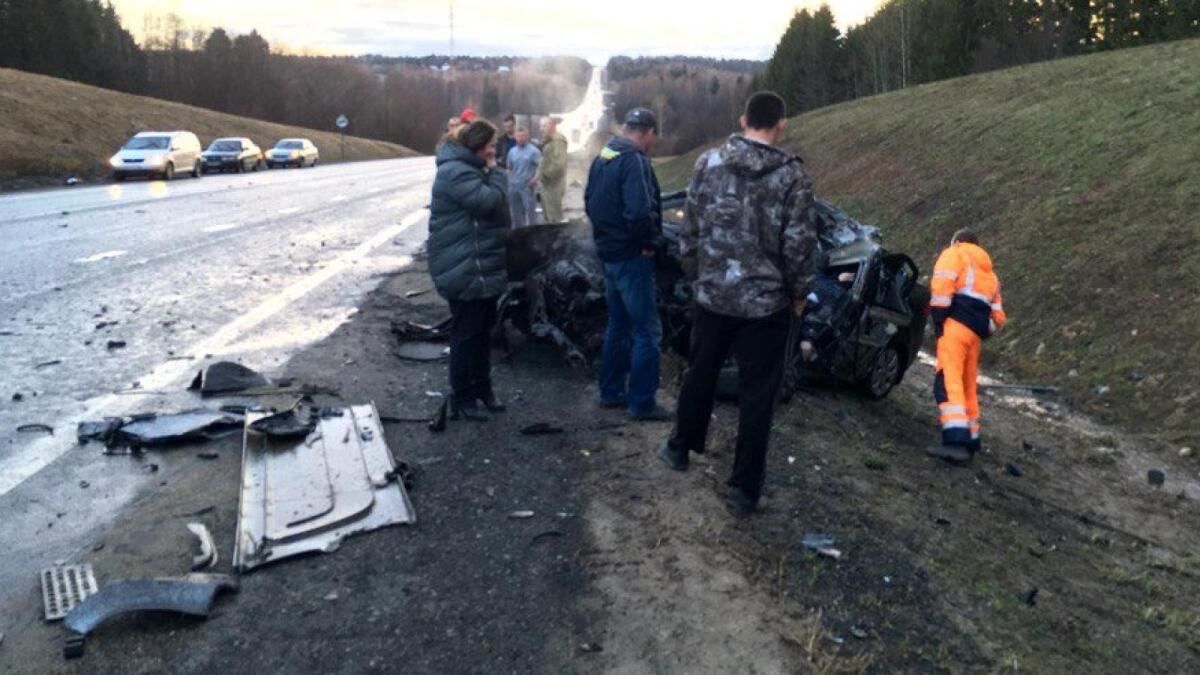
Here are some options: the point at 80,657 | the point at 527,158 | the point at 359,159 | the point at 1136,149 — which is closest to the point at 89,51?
the point at 359,159

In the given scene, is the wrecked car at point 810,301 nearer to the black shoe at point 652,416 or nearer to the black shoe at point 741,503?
the black shoe at point 652,416

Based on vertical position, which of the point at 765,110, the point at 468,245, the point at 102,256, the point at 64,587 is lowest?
the point at 64,587

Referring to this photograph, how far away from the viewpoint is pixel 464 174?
594cm

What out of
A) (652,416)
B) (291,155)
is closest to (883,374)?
(652,416)

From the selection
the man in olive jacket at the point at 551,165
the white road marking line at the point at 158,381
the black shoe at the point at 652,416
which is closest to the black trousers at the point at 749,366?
the black shoe at the point at 652,416

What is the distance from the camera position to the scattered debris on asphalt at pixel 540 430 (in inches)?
231

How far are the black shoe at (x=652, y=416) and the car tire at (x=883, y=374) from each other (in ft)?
7.48

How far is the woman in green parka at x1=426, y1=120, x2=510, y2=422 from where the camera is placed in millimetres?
5961

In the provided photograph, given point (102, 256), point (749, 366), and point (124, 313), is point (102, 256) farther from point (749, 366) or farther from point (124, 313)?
point (749, 366)

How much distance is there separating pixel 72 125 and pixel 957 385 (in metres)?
41.5

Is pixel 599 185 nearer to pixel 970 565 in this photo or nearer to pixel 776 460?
pixel 776 460

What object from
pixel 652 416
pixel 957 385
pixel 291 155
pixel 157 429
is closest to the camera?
pixel 157 429

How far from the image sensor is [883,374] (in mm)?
7980

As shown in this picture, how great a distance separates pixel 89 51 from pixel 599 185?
75160 millimetres
